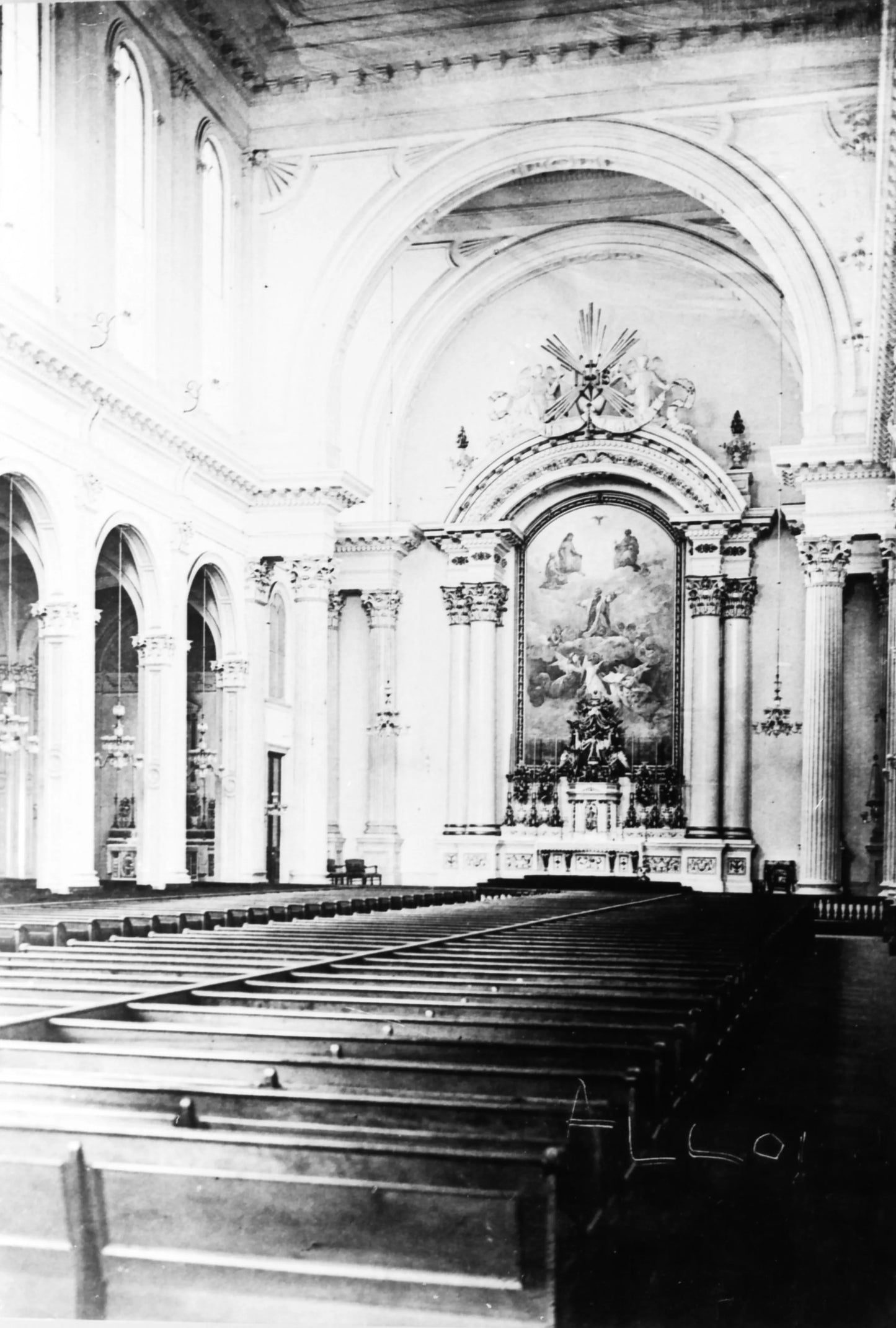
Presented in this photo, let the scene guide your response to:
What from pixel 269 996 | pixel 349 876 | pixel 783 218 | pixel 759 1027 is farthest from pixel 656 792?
pixel 269 996

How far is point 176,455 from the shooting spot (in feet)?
63.9

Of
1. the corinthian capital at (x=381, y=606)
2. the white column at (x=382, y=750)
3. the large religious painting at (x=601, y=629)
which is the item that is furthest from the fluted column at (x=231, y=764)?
the large religious painting at (x=601, y=629)

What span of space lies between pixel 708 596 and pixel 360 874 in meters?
7.61

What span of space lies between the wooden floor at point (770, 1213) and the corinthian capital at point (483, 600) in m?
18.6

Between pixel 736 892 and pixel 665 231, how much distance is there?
11577 millimetres

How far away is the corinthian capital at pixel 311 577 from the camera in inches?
863

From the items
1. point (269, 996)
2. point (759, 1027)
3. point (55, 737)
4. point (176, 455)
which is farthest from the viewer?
point (176, 455)

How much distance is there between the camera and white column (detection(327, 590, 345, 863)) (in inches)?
1015

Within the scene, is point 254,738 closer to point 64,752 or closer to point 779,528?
point 64,752

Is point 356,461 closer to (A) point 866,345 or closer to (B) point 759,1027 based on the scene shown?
(A) point 866,345

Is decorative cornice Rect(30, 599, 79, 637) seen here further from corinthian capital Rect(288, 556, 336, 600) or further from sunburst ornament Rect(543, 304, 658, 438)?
sunburst ornament Rect(543, 304, 658, 438)

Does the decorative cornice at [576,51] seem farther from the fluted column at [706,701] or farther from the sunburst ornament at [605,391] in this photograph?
the fluted column at [706,701]

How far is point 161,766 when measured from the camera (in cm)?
1933

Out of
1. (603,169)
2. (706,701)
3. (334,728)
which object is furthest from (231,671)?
(603,169)
